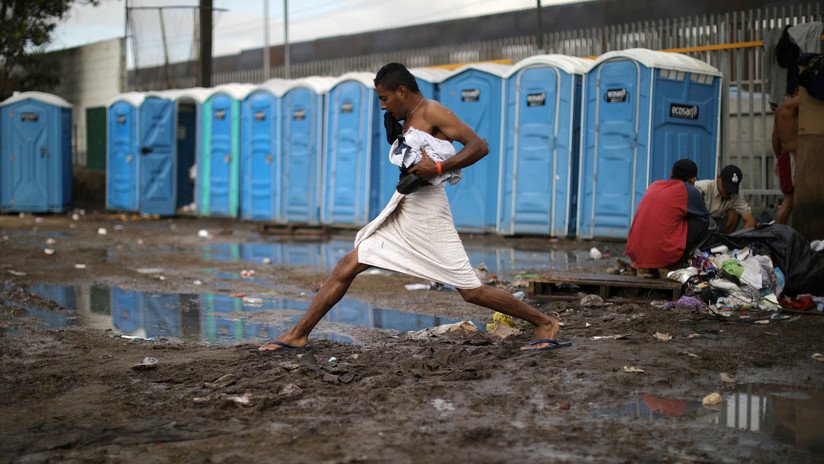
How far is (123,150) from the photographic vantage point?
765 inches

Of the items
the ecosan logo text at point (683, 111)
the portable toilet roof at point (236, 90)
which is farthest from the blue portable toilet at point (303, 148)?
the ecosan logo text at point (683, 111)

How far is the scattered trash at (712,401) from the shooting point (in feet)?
13.9

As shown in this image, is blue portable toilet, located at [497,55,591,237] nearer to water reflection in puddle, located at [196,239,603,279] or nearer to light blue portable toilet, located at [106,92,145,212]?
water reflection in puddle, located at [196,239,603,279]

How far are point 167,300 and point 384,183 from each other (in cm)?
708

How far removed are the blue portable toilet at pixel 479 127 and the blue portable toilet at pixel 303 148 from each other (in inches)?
107

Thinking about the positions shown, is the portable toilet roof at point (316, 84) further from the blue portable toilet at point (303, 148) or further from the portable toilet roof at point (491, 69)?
the portable toilet roof at point (491, 69)

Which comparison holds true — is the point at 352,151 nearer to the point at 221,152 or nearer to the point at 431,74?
the point at 431,74

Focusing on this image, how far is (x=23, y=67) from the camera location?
23703mm

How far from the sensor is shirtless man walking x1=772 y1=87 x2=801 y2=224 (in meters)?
8.93

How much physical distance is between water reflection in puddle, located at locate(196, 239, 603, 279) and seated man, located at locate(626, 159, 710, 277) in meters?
1.93

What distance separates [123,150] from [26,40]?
16.4 ft

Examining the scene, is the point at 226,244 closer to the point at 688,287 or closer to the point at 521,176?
the point at 521,176

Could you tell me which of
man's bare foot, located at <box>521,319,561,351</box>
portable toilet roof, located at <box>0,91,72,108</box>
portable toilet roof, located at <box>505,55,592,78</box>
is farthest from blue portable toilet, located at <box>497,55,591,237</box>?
portable toilet roof, located at <box>0,91,72,108</box>

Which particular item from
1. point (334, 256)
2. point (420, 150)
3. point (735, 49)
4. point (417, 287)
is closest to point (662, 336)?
point (420, 150)
